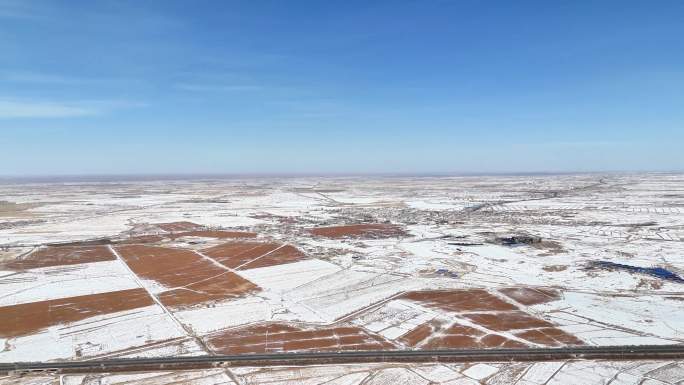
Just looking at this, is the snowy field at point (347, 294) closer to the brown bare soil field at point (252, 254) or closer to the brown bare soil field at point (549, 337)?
the brown bare soil field at point (549, 337)

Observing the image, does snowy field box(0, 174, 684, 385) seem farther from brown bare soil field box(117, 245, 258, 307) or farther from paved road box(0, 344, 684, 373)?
paved road box(0, 344, 684, 373)

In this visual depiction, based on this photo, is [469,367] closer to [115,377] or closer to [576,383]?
[576,383]

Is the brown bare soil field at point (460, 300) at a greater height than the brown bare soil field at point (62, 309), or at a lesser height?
greater

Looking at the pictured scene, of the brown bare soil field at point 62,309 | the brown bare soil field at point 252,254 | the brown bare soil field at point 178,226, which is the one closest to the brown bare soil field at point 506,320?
the brown bare soil field at point 62,309

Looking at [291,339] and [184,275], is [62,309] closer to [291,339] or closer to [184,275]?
[184,275]

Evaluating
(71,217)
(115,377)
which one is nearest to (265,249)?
(115,377)

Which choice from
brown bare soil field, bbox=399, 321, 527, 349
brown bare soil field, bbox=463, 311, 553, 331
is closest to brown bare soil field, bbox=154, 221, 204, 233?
brown bare soil field, bbox=399, 321, 527, 349

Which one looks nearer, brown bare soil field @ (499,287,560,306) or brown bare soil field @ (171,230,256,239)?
brown bare soil field @ (499,287,560,306)

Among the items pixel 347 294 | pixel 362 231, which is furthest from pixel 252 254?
pixel 362 231
